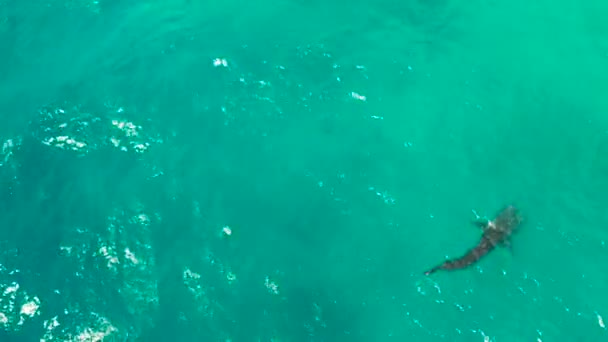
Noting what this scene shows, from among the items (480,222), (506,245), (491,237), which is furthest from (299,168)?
(506,245)

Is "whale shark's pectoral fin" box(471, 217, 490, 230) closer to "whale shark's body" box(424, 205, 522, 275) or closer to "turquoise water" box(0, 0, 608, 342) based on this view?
"whale shark's body" box(424, 205, 522, 275)

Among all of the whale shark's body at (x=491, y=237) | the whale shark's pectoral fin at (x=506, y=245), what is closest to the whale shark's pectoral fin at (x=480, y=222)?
the whale shark's body at (x=491, y=237)

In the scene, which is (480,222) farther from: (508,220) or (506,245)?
(506,245)

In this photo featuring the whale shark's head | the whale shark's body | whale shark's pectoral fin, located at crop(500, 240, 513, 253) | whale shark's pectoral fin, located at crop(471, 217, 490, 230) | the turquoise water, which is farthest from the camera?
whale shark's pectoral fin, located at crop(471, 217, 490, 230)

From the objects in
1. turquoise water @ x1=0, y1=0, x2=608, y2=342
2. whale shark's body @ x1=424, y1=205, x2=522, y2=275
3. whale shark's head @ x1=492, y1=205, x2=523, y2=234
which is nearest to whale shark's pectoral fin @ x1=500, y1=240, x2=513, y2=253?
whale shark's body @ x1=424, y1=205, x2=522, y2=275

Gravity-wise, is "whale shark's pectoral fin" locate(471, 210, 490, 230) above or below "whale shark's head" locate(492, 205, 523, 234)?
below

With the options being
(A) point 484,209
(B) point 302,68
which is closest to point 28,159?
(B) point 302,68
